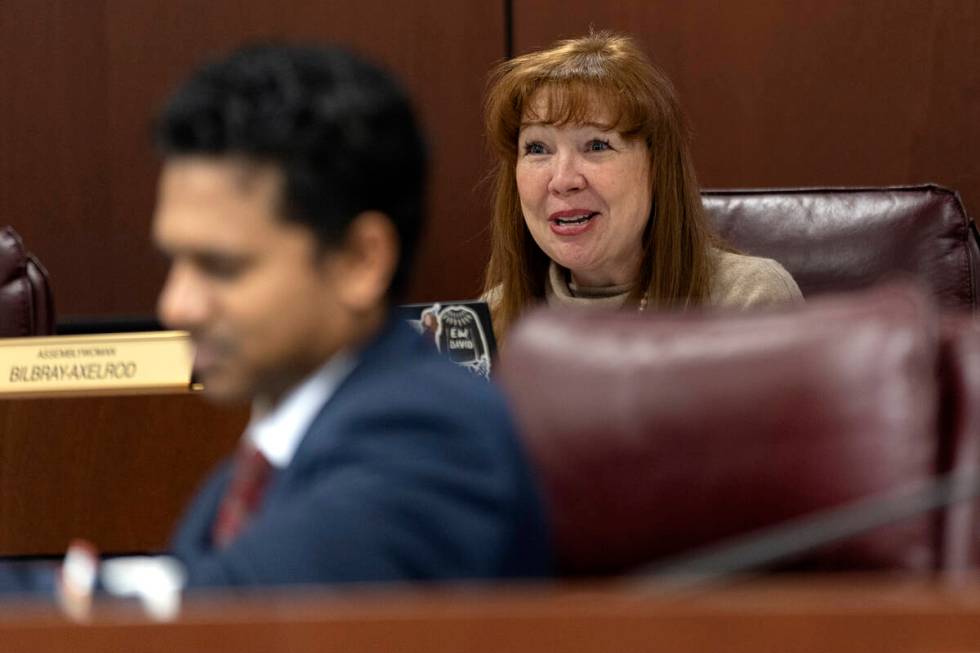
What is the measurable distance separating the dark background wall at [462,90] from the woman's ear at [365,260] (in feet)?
6.91

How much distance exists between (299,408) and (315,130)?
0.58 feet

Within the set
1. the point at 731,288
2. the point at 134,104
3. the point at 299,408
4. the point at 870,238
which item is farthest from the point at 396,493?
the point at 134,104

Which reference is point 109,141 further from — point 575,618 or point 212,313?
point 575,618

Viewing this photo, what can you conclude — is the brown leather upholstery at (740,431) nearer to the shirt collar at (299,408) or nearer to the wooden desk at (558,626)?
the shirt collar at (299,408)

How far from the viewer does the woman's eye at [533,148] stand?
101 inches

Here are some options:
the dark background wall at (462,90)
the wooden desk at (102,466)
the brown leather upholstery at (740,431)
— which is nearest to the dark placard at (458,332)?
the wooden desk at (102,466)

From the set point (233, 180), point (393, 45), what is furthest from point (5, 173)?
point (233, 180)

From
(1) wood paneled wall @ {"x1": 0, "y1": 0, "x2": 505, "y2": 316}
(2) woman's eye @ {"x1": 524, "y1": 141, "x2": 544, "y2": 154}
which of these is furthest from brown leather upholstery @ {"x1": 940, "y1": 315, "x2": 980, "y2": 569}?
(1) wood paneled wall @ {"x1": 0, "y1": 0, "x2": 505, "y2": 316}

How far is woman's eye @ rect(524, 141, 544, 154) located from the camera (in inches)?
101

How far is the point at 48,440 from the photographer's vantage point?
1.98m

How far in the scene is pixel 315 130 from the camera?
3.12 feet

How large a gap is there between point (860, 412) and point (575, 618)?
0.49 metres

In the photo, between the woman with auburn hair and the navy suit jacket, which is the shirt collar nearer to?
the navy suit jacket

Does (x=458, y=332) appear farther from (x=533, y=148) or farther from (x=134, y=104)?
(x=134, y=104)
